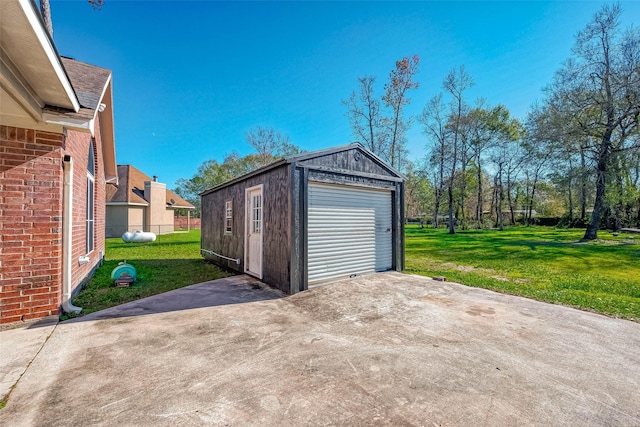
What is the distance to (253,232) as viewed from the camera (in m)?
6.77

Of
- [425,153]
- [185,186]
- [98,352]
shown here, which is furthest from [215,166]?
[98,352]

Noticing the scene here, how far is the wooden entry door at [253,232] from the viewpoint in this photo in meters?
6.45

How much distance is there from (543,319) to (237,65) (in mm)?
13551

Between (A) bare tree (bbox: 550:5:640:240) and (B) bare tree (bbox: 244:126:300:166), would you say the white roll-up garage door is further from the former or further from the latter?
(B) bare tree (bbox: 244:126:300:166)

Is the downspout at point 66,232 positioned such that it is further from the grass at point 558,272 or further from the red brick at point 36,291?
the grass at point 558,272

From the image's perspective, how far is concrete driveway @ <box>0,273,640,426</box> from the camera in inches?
76.0

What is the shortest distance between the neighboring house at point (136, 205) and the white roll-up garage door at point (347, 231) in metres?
17.2

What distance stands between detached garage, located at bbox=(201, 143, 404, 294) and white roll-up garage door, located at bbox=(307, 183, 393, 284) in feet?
0.07

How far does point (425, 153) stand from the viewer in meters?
26.1

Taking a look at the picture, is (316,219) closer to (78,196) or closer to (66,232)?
(66,232)

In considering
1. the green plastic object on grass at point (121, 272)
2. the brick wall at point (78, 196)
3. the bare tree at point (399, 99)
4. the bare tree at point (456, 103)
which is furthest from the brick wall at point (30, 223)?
the bare tree at point (456, 103)

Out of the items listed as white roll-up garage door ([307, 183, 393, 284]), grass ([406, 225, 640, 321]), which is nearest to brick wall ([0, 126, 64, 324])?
white roll-up garage door ([307, 183, 393, 284])

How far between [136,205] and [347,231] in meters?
18.4

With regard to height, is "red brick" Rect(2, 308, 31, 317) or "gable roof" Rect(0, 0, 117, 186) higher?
"gable roof" Rect(0, 0, 117, 186)
